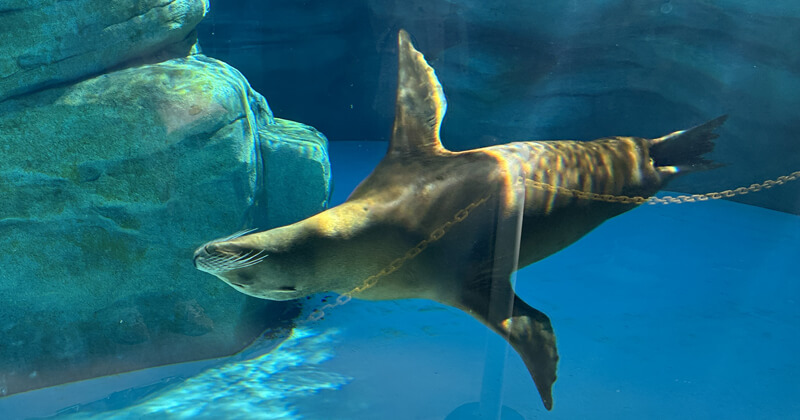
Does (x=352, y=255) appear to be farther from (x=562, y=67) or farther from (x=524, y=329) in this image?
(x=562, y=67)

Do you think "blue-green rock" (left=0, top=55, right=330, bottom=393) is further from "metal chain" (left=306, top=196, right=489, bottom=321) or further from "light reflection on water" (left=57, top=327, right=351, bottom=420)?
"metal chain" (left=306, top=196, right=489, bottom=321)

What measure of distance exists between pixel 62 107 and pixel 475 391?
12.6 ft

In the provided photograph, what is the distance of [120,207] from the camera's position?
432cm

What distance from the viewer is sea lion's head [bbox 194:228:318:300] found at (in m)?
1.94

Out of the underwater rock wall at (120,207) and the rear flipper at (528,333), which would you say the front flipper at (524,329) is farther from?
the underwater rock wall at (120,207)

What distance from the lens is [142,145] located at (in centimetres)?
420

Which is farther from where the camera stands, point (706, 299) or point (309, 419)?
point (706, 299)

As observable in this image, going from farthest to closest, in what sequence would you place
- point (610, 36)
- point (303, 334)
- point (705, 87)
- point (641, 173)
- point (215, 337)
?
point (610, 36), point (705, 87), point (303, 334), point (215, 337), point (641, 173)

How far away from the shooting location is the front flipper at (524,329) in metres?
2.46

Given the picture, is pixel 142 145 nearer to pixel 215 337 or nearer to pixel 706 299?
pixel 215 337

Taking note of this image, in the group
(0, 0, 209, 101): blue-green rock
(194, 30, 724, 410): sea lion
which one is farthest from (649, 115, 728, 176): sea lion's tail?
(0, 0, 209, 101): blue-green rock

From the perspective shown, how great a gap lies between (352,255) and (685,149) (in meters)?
2.41

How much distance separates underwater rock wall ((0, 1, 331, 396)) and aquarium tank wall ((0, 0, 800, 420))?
0.02 meters

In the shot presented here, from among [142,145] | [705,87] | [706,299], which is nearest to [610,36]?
[705,87]
